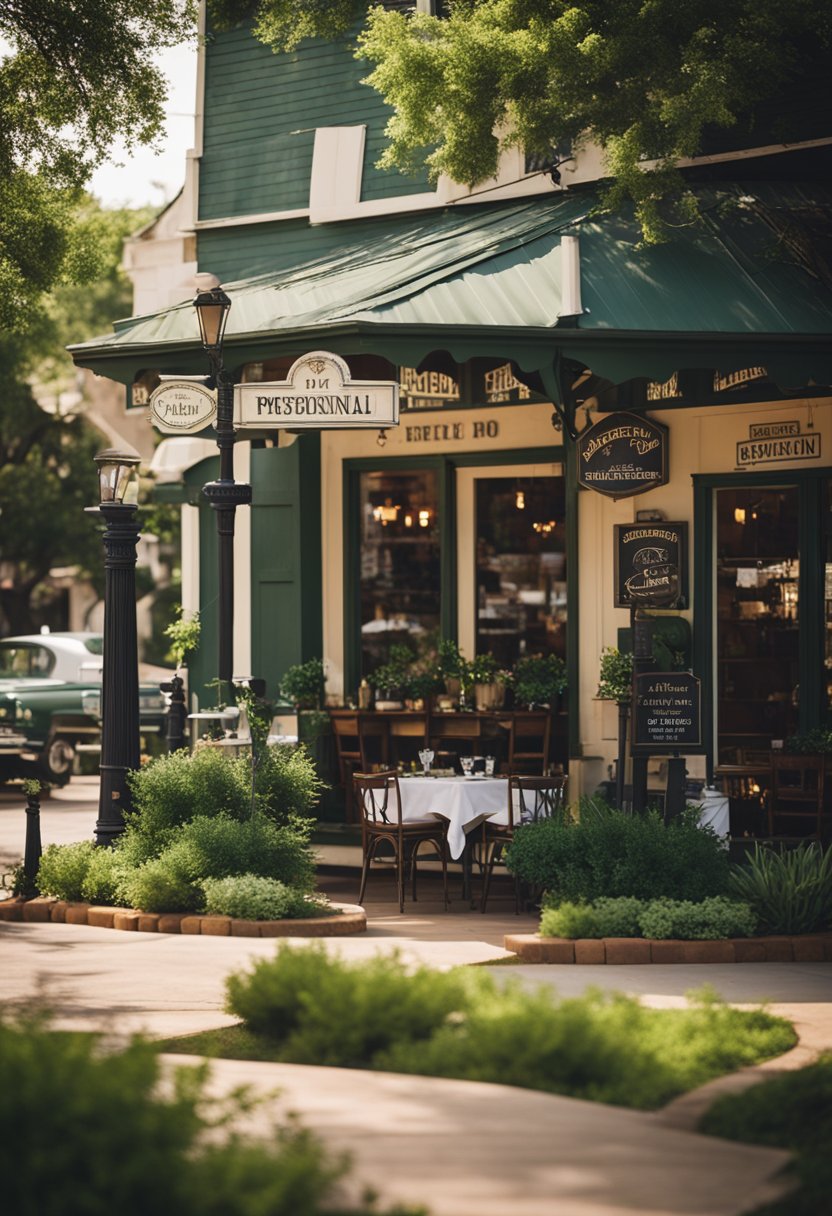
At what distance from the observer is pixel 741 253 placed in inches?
517

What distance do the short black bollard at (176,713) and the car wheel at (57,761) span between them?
18.2 feet

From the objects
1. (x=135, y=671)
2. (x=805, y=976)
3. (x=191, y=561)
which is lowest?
(x=805, y=976)

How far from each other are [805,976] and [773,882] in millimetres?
943

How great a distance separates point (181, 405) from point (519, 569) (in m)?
4.00

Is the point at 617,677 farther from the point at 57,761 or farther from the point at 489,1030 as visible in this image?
the point at 57,761

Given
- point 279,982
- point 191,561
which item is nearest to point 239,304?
point 191,561

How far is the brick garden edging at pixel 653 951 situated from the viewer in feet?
32.8

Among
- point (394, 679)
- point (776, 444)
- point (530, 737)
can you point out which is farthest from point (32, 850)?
point (776, 444)

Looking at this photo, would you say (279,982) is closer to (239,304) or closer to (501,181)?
(239,304)

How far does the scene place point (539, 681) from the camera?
14.8m

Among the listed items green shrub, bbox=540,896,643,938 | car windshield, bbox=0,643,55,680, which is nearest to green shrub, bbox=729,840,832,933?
green shrub, bbox=540,896,643,938

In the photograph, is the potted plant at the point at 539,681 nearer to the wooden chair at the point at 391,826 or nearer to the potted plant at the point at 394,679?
the potted plant at the point at 394,679

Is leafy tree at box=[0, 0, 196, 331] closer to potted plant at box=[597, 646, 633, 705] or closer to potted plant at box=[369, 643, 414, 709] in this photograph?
potted plant at box=[369, 643, 414, 709]

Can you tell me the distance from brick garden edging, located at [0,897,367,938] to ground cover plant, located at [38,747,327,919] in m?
0.12
